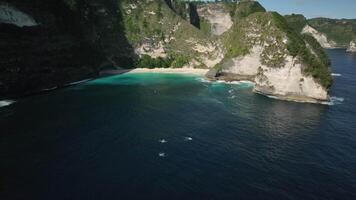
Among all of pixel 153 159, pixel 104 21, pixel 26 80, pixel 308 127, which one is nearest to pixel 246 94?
pixel 308 127

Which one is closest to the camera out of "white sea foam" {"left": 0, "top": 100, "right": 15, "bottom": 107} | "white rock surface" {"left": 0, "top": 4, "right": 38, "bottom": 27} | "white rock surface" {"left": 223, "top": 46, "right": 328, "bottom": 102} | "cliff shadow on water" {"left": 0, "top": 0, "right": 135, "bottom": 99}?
"white sea foam" {"left": 0, "top": 100, "right": 15, "bottom": 107}

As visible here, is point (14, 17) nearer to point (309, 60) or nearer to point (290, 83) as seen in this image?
point (290, 83)

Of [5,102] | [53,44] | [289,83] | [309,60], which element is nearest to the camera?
[5,102]

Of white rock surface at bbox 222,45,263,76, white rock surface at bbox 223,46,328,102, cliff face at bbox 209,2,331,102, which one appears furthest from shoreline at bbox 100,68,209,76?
white rock surface at bbox 223,46,328,102

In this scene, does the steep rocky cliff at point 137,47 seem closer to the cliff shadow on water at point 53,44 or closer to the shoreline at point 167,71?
the cliff shadow on water at point 53,44

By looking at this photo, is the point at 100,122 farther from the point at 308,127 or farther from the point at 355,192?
the point at 355,192

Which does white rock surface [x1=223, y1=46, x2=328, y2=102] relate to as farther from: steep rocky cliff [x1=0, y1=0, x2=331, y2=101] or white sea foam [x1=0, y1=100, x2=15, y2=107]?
white sea foam [x1=0, y1=100, x2=15, y2=107]

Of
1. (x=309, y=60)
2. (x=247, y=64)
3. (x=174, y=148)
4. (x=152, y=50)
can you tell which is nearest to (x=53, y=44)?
(x=152, y=50)
